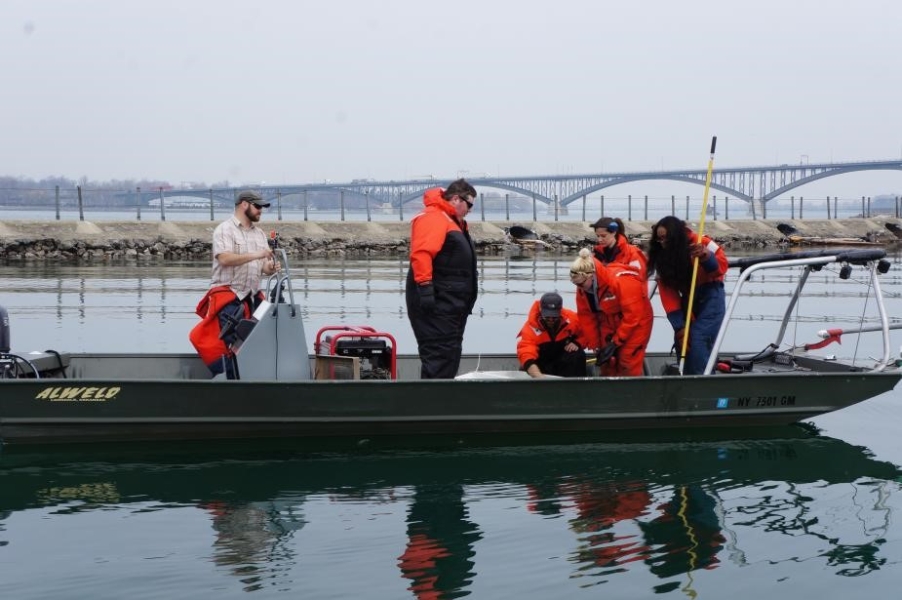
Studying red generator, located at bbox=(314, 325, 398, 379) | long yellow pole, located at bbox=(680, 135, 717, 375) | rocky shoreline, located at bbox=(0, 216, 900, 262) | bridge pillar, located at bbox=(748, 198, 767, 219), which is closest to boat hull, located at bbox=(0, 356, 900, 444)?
long yellow pole, located at bbox=(680, 135, 717, 375)

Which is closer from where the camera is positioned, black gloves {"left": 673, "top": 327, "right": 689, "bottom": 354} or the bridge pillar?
black gloves {"left": 673, "top": 327, "right": 689, "bottom": 354}

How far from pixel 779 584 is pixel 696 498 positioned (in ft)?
6.10

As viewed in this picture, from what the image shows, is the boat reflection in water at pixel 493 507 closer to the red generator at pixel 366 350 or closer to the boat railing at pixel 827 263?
the red generator at pixel 366 350

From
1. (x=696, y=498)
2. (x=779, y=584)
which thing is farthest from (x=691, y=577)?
(x=696, y=498)

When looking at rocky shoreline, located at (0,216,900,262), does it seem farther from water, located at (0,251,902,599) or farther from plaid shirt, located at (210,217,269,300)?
water, located at (0,251,902,599)

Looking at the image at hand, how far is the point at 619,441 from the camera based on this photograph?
32.0ft

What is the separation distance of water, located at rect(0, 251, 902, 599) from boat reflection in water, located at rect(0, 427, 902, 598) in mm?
20

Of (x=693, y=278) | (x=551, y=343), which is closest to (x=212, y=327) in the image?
(x=551, y=343)

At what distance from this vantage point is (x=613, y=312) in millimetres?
9555

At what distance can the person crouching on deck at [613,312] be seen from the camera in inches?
368

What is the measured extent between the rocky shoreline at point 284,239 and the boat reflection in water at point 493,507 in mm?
26500

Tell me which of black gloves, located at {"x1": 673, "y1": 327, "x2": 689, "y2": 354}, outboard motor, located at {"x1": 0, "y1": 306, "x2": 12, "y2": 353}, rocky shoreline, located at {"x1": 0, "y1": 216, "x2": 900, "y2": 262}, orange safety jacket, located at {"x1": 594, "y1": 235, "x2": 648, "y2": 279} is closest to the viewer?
outboard motor, located at {"x1": 0, "y1": 306, "x2": 12, "y2": 353}

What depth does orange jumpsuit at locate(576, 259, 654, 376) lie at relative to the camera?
935 centimetres

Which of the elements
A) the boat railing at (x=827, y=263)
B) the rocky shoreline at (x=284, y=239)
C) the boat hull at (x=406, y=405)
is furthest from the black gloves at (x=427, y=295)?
the rocky shoreline at (x=284, y=239)
